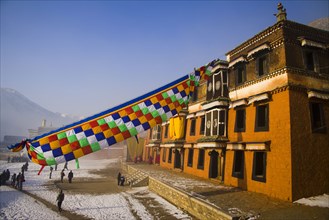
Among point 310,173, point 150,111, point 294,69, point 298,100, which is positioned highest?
point 294,69

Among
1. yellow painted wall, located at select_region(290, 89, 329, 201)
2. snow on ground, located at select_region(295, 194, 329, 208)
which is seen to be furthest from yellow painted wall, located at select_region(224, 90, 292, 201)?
snow on ground, located at select_region(295, 194, 329, 208)

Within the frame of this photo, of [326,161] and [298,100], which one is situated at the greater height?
[298,100]

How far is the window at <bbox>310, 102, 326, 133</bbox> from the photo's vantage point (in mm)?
13253

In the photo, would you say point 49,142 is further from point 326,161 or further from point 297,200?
point 326,161

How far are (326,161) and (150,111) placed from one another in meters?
12.4

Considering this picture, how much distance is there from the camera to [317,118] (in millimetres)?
13750

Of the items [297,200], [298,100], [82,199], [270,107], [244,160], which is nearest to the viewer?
[297,200]

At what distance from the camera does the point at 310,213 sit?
9.77 metres

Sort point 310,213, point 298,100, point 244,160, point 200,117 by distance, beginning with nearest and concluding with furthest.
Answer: point 310,213, point 298,100, point 244,160, point 200,117

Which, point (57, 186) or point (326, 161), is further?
point (57, 186)

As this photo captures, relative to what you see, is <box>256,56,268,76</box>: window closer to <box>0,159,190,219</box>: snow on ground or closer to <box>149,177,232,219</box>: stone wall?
<box>149,177,232,219</box>: stone wall

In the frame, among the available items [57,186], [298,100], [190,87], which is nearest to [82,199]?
[57,186]

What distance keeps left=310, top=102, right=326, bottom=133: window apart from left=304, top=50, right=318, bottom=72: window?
2.53 m

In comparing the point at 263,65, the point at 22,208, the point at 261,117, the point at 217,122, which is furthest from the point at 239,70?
the point at 22,208
